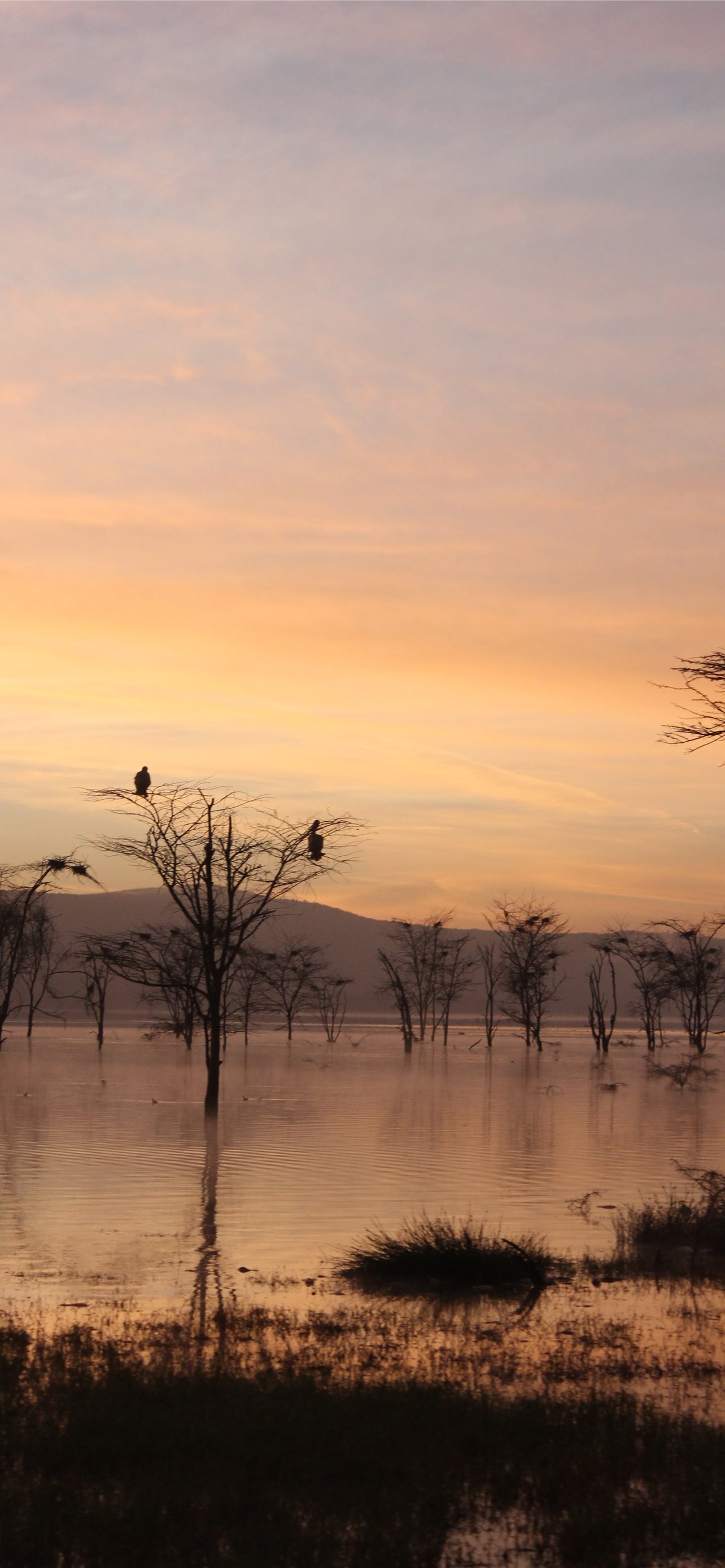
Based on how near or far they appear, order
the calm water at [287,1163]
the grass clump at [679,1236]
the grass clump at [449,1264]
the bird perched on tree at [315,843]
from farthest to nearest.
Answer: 1. the bird perched on tree at [315,843]
2. the calm water at [287,1163]
3. the grass clump at [679,1236]
4. the grass clump at [449,1264]

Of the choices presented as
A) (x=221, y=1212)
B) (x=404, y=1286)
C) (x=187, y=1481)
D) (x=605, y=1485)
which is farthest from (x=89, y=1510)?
(x=221, y=1212)

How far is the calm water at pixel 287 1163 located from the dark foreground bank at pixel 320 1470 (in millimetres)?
3413

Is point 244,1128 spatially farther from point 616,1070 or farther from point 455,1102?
point 616,1070

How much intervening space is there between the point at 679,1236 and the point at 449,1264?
3.36 m

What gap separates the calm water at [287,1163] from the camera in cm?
1409

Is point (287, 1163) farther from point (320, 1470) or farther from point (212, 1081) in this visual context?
point (320, 1470)

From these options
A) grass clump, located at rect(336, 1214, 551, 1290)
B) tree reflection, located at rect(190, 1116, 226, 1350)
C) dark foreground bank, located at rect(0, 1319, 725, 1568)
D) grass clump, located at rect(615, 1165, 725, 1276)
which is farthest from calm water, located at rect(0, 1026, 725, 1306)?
dark foreground bank, located at rect(0, 1319, 725, 1568)

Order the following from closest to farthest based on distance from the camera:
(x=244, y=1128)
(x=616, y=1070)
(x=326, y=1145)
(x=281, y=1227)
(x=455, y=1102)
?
1. (x=281, y=1227)
2. (x=326, y=1145)
3. (x=244, y=1128)
4. (x=455, y=1102)
5. (x=616, y=1070)

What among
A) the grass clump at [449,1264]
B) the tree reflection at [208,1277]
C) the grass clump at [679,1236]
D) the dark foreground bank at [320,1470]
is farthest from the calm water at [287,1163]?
the dark foreground bank at [320,1470]

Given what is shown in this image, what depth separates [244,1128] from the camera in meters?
28.3

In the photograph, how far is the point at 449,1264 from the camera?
1276cm

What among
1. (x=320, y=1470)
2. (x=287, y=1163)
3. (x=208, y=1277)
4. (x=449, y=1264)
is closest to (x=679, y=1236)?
(x=449, y=1264)

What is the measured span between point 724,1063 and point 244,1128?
156 ft

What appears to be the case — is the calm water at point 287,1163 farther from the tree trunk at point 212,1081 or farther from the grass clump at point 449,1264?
the grass clump at point 449,1264
